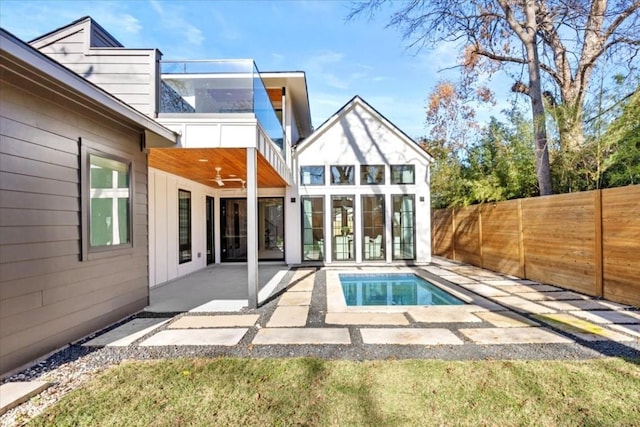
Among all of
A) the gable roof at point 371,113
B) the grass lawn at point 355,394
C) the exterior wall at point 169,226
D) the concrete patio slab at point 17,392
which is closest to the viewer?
the grass lawn at point 355,394

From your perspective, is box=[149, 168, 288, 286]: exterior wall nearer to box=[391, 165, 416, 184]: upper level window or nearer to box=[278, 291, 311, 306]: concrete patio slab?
box=[278, 291, 311, 306]: concrete patio slab

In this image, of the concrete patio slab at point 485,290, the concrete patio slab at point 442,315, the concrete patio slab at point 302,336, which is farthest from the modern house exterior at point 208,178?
the concrete patio slab at point 485,290

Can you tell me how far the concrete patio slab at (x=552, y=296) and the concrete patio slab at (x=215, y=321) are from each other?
4.97 meters

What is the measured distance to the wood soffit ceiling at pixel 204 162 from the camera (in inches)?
216

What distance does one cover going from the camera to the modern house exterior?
3.75 m

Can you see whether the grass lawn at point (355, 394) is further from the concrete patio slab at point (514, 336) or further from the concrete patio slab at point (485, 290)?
the concrete patio slab at point (485, 290)

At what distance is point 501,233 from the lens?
8406 millimetres

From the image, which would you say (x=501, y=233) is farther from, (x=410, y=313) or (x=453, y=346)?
(x=453, y=346)

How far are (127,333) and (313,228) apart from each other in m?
6.81

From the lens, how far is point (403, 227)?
1039 cm

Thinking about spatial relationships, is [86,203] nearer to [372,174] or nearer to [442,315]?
[442,315]

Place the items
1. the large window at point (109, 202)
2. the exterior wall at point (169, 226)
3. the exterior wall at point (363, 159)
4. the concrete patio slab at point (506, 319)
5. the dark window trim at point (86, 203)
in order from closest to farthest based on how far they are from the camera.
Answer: the dark window trim at point (86, 203)
the large window at point (109, 202)
the concrete patio slab at point (506, 319)
the exterior wall at point (169, 226)
the exterior wall at point (363, 159)

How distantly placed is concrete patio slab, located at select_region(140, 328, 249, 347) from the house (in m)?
0.93

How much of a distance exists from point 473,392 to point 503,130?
339 inches
